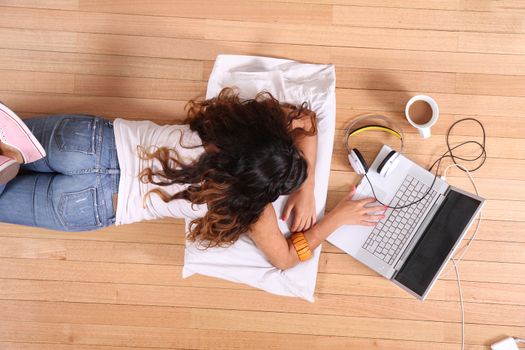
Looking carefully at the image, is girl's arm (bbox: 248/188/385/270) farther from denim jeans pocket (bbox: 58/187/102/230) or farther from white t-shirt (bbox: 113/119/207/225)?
denim jeans pocket (bbox: 58/187/102/230)

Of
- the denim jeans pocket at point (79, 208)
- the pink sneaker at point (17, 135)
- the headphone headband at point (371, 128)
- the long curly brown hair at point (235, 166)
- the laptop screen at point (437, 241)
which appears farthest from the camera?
the headphone headband at point (371, 128)

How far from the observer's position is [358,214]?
1320 millimetres

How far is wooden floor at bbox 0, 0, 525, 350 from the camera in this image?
1.42m

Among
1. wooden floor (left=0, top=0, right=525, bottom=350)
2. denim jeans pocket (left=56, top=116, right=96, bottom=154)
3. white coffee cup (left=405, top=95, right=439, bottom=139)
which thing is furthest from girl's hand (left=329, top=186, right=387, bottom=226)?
denim jeans pocket (left=56, top=116, right=96, bottom=154)

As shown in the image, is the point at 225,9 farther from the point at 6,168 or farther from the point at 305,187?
the point at 6,168

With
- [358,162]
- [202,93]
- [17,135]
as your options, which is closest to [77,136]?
[17,135]

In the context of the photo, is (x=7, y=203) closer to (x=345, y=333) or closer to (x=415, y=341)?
(x=345, y=333)

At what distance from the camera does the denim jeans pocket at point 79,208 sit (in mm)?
1124

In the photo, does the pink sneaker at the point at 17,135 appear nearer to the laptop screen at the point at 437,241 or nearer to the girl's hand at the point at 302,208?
the girl's hand at the point at 302,208

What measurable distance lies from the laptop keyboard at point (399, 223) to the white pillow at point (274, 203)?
7.7 inches

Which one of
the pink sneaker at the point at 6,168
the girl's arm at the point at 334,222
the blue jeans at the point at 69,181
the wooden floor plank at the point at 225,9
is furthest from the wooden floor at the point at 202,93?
the pink sneaker at the point at 6,168

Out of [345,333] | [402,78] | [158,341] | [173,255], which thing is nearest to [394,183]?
[402,78]

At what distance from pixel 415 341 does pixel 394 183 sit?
57 cm

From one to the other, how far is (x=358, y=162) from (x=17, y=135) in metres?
0.98
